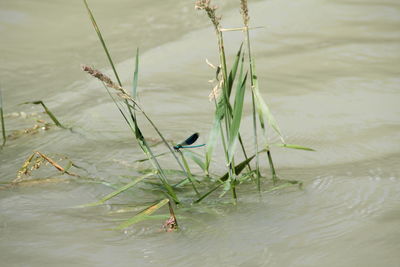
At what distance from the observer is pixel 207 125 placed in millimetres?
2258

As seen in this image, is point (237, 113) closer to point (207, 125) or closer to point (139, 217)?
point (139, 217)

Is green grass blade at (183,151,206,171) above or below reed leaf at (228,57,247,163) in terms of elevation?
below

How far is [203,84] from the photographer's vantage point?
265cm

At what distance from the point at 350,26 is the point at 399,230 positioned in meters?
1.84

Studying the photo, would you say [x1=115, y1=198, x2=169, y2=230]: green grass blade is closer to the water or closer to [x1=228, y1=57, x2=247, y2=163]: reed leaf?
the water

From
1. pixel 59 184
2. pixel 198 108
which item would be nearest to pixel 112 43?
pixel 198 108

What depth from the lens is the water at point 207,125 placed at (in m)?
1.44

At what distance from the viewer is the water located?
4.72 ft

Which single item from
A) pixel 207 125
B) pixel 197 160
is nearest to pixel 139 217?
pixel 197 160

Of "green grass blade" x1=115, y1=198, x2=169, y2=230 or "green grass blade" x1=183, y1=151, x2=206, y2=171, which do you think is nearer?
"green grass blade" x1=115, y1=198, x2=169, y2=230

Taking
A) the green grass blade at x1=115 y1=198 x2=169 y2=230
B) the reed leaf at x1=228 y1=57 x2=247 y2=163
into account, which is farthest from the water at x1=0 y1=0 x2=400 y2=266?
the reed leaf at x1=228 y1=57 x2=247 y2=163

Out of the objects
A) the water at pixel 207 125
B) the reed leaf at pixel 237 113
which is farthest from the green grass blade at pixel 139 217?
the reed leaf at pixel 237 113

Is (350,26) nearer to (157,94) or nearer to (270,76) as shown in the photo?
(270,76)

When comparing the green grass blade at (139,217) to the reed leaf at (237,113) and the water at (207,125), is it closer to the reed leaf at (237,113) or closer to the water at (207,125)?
the water at (207,125)
